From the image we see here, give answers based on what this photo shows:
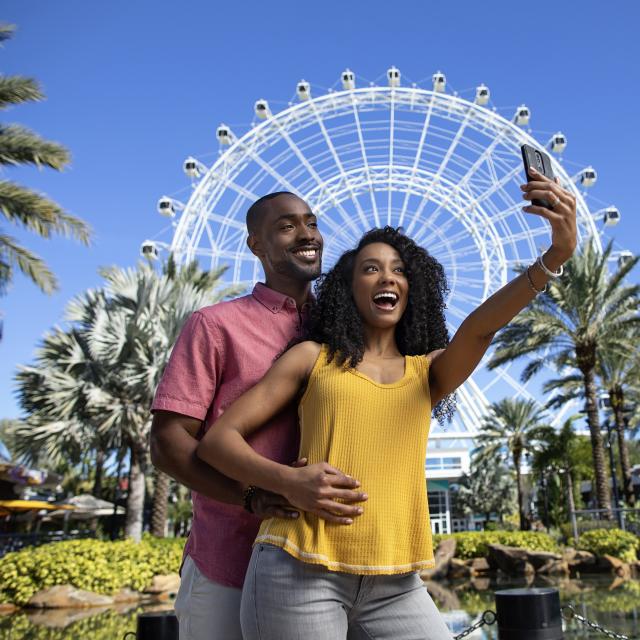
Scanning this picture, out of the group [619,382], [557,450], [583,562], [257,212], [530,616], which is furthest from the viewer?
[557,450]

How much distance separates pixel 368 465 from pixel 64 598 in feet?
37.7

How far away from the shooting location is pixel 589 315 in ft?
55.8

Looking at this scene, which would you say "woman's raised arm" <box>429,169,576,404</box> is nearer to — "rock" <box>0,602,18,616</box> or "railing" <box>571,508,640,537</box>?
"rock" <box>0,602,18,616</box>

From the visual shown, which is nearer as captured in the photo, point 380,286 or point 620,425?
point 380,286

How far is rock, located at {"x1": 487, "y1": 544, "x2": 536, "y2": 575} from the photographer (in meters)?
15.7

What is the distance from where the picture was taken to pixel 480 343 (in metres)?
1.75

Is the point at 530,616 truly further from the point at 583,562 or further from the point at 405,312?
the point at 583,562

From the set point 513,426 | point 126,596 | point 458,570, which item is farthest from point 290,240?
point 513,426

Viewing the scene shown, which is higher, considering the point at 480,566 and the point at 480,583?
the point at 480,566

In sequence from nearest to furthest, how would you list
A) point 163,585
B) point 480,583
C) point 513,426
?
1. point 163,585
2. point 480,583
3. point 513,426

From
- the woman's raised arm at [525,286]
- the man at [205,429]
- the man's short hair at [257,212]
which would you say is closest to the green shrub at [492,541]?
the man's short hair at [257,212]

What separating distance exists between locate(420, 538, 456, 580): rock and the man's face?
1436cm

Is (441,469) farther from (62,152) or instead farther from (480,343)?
(480,343)

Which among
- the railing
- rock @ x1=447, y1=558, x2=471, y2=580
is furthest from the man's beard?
the railing
